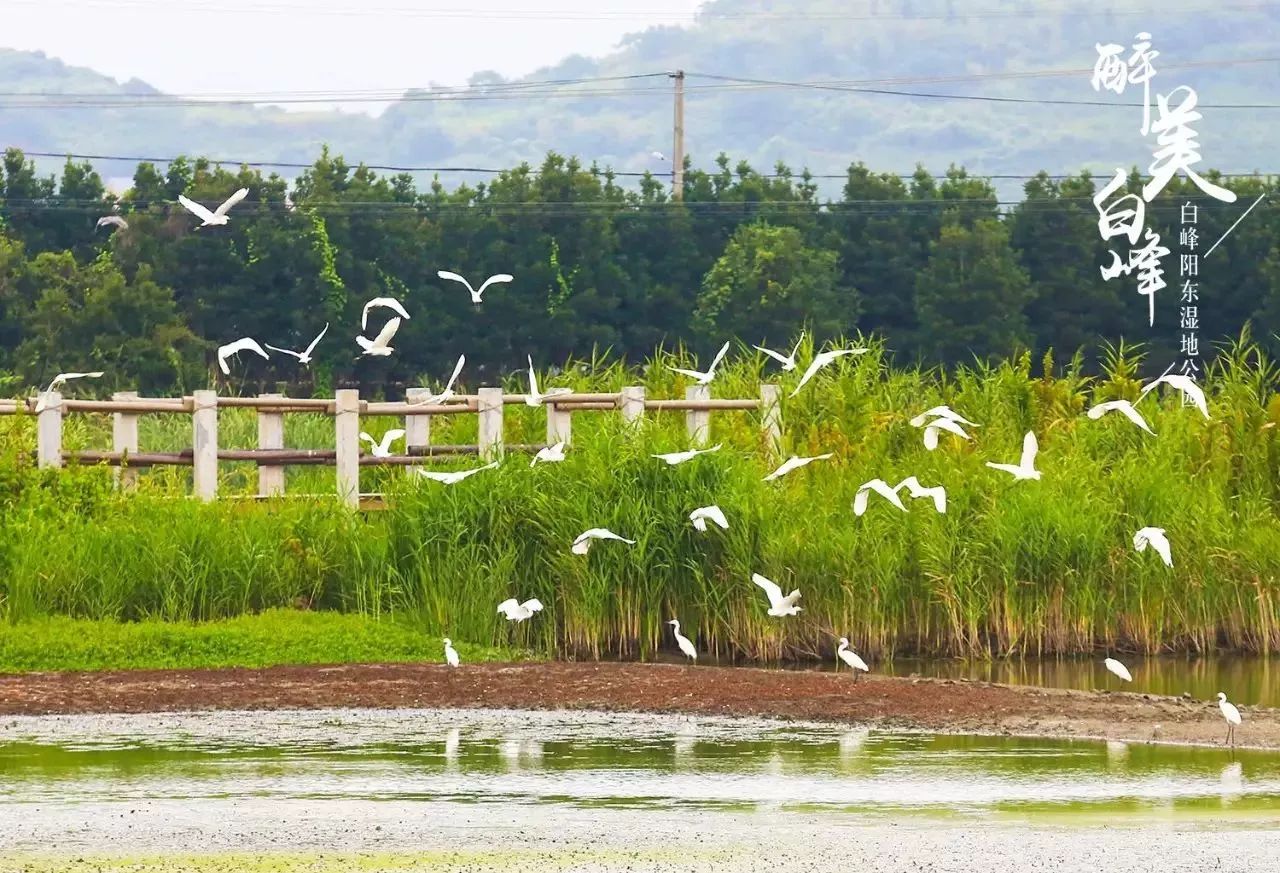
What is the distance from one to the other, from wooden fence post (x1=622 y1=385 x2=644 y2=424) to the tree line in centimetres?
2882

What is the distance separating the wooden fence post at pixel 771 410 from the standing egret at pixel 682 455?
298 centimetres

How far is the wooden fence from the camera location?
60.9 ft

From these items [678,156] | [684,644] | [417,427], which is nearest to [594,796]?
[684,644]

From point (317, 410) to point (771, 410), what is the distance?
433 cm

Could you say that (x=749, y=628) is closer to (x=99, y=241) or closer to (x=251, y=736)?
(x=251, y=736)

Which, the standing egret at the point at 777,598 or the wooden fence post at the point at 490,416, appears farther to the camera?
the wooden fence post at the point at 490,416

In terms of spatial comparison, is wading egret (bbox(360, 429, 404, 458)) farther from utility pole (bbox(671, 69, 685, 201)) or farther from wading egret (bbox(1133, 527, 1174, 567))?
utility pole (bbox(671, 69, 685, 201))

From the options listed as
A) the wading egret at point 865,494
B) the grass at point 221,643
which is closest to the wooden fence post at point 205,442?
the grass at point 221,643

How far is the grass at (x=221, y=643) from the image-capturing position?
15.2m

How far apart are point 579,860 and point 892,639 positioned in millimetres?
7799

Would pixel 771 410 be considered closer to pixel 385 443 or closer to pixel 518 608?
pixel 385 443

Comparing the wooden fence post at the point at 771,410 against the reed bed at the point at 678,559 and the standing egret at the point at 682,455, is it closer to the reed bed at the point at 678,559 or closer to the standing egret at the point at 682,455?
the reed bed at the point at 678,559

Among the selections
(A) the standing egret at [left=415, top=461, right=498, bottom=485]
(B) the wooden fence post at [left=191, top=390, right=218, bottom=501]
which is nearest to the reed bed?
(A) the standing egret at [left=415, top=461, right=498, bottom=485]

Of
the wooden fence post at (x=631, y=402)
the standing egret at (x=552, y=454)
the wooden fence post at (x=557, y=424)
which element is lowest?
the standing egret at (x=552, y=454)
